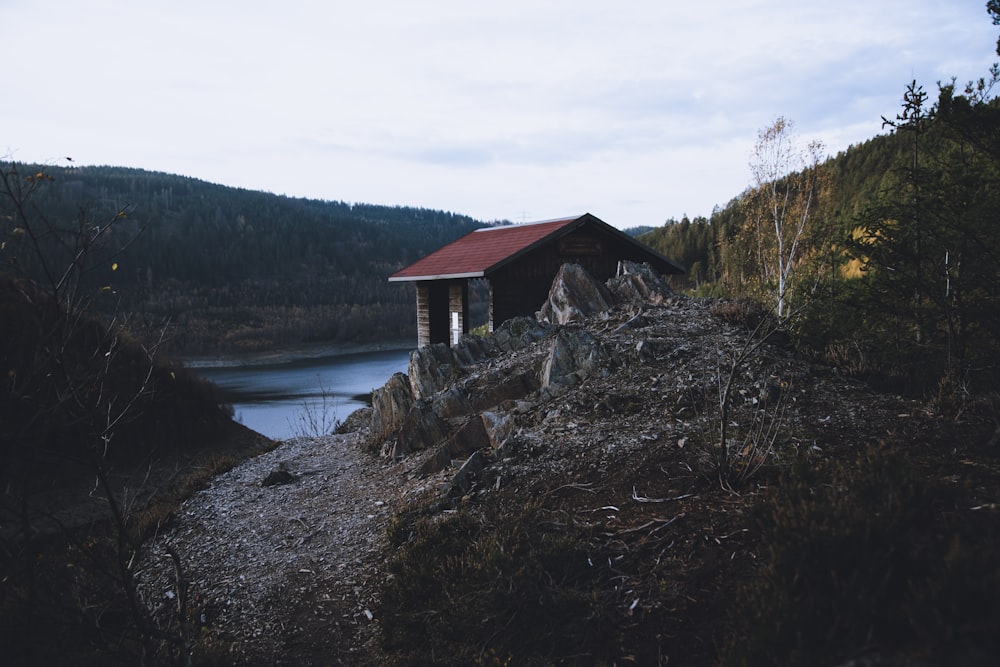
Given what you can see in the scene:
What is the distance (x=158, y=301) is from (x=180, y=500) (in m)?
87.2

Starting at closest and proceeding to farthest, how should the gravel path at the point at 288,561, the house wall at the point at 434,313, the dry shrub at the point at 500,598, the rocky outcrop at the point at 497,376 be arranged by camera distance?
the dry shrub at the point at 500,598
the gravel path at the point at 288,561
the rocky outcrop at the point at 497,376
the house wall at the point at 434,313

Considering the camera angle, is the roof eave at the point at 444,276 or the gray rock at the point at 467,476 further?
the roof eave at the point at 444,276

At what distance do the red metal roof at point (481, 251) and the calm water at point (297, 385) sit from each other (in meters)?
11.1

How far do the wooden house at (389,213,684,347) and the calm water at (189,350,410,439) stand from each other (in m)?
11.6

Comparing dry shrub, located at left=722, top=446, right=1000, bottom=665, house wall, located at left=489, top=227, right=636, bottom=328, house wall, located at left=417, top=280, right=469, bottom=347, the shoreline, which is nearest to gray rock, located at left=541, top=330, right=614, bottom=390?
dry shrub, located at left=722, top=446, right=1000, bottom=665

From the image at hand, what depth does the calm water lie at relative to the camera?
3700cm

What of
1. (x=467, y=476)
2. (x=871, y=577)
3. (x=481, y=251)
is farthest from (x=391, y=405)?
(x=871, y=577)

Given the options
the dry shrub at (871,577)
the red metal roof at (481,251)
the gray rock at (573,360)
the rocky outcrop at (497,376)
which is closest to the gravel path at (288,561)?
the rocky outcrop at (497,376)

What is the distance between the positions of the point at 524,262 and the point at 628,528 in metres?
13.0

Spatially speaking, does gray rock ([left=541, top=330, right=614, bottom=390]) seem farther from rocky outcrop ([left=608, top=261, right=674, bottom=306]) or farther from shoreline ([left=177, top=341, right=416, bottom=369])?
shoreline ([left=177, top=341, right=416, bottom=369])

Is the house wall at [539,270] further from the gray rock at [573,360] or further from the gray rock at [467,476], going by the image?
the gray rock at [467,476]

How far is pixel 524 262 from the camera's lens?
701 inches

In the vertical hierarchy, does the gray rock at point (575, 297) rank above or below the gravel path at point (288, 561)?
above

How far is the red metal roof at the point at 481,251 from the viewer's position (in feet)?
57.1
